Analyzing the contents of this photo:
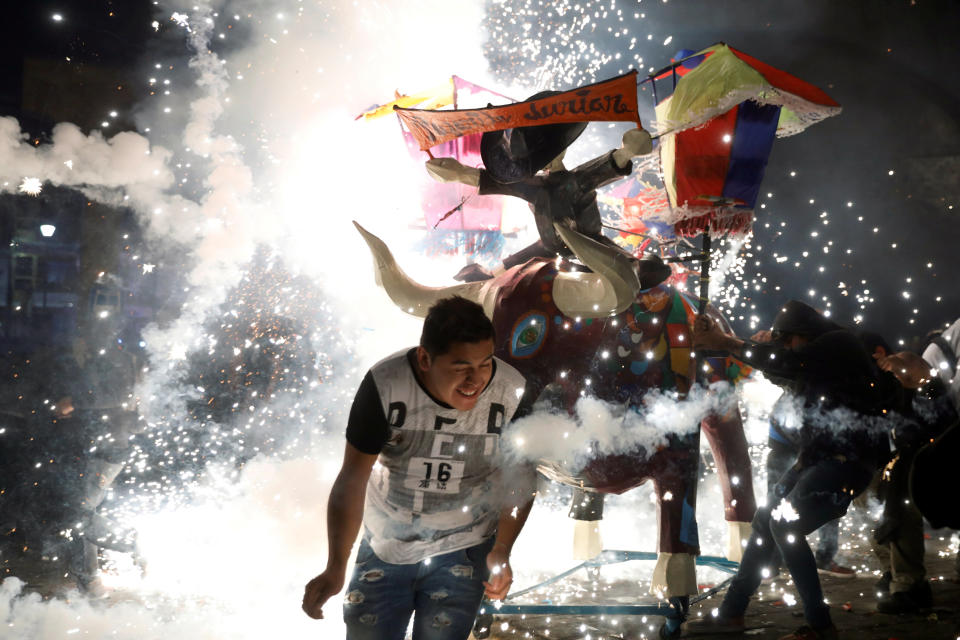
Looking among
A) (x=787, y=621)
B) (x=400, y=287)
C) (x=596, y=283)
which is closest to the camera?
(x=596, y=283)

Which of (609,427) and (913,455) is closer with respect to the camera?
(609,427)

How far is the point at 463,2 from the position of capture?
582 cm

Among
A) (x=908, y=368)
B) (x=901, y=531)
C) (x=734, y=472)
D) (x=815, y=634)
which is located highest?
(x=908, y=368)

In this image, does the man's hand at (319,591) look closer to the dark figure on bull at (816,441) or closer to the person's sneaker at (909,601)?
the dark figure on bull at (816,441)

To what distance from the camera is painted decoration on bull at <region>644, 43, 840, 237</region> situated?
3.06m

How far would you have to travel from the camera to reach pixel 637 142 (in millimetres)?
2932

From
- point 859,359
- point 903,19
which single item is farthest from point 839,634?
point 903,19

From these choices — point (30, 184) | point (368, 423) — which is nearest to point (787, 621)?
point (368, 423)

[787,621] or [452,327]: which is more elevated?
[452,327]

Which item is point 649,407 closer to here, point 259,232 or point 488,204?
point 488,204

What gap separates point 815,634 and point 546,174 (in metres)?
2.54

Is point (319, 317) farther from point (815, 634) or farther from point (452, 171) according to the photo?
point (815, 634)

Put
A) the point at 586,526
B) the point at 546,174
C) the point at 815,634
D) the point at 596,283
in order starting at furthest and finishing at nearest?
1. the point at 586,526
2. the point at 546,174
3. the point at 815,634
4. the point at 596,283

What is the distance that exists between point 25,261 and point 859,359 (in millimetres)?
9146
